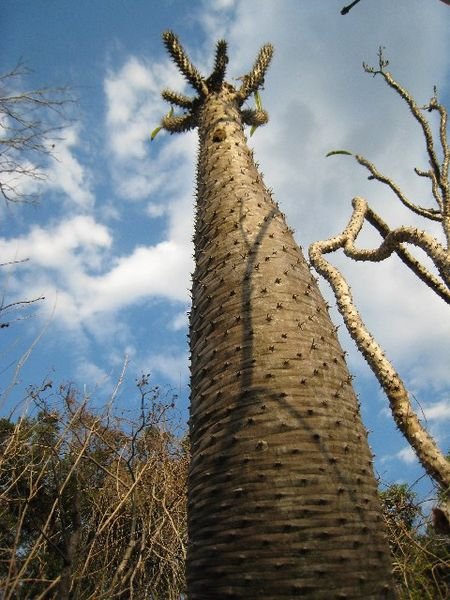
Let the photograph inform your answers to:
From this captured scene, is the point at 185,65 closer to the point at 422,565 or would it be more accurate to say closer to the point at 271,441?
the point at 271,441

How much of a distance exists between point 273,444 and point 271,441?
1 centimetres

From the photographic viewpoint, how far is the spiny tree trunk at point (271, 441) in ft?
4.58

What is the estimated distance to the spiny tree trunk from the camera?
1.40 meters

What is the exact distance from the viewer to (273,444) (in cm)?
161

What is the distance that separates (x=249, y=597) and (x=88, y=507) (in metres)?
8.17

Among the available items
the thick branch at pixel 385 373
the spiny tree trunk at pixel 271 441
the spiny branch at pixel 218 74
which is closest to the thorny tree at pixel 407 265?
the thick branch at pixel 385 373

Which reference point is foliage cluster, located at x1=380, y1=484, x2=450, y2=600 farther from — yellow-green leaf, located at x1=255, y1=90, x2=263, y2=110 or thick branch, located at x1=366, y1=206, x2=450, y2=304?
yellow-green leaf, located at x1=255, y1=90, x2=263, y2=110

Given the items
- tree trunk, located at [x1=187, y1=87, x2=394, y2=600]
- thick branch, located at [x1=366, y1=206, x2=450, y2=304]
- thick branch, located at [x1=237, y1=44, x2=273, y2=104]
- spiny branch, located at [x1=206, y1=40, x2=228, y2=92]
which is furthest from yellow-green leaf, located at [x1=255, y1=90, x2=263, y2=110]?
tree trunk, located at [x1=187, y1=87, x2=394, y2=600]

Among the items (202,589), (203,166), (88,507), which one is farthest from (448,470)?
(88,507)

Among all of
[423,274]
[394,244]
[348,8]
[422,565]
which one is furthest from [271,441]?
[423,274]

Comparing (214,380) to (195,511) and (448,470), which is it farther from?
(448,470)

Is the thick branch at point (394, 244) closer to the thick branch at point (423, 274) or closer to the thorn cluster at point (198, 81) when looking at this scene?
the thick branch at point (423, 274)

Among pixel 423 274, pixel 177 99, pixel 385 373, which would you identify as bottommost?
pixel 385 373

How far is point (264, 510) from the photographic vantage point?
148 centimetres
